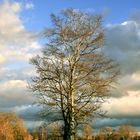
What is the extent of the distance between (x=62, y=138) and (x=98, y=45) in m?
7.38

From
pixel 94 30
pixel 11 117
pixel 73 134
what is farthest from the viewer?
pixel 11 117

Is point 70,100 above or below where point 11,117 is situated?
below

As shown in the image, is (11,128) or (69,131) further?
(11,128)

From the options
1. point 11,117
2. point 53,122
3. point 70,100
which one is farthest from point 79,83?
point 11,117

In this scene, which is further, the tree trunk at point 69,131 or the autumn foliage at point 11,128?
the autumn foliage at point 11,128

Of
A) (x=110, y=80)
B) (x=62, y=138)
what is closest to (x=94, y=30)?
(x=110, y=80)

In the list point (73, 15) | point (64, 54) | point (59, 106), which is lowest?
point (59, 106)

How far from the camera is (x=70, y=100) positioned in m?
32.3

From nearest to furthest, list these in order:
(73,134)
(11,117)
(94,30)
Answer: (73,134)
(94,30)
(11,117)

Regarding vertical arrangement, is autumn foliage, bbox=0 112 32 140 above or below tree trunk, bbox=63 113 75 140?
above

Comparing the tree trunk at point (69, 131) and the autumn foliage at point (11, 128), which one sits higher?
the autumn foliage at point (11, 128)

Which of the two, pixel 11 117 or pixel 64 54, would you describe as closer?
pixel 64 54

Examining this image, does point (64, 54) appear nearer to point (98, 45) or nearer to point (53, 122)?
point (98, 45)

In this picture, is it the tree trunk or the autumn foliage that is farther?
the autumn foliage
